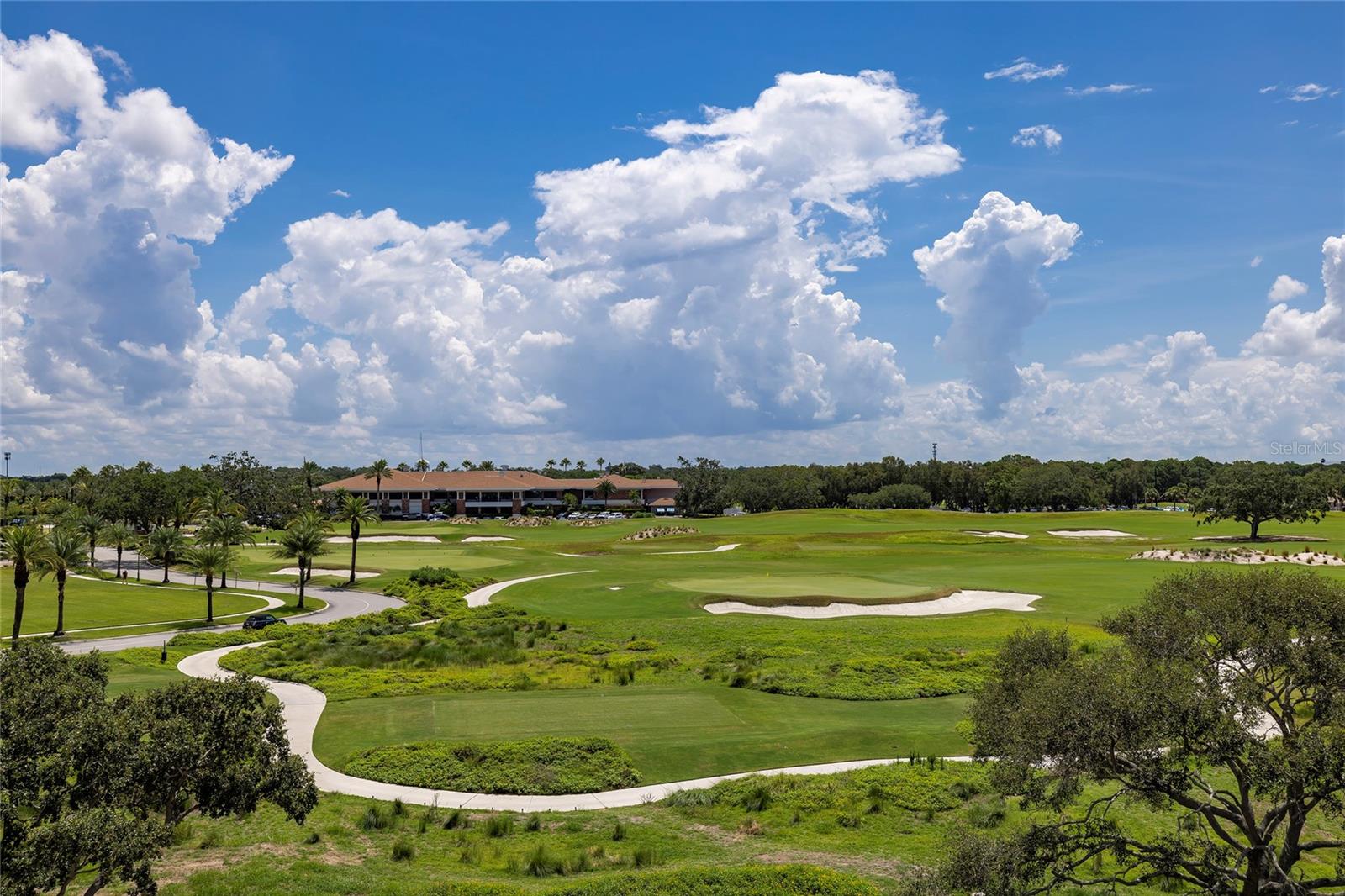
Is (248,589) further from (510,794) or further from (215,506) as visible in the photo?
(510,794)

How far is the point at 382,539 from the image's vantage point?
421 ft

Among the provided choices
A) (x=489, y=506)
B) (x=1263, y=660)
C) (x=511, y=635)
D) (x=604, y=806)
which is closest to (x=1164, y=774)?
(x=1263, y=660)

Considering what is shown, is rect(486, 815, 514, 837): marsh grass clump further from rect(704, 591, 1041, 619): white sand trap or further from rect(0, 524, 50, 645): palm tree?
rect(0, 524, 50, 645): palm tree

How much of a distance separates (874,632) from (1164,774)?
3536 cm

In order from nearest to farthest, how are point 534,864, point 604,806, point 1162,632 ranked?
point 1162,632 → point 534,864 → point 604,806

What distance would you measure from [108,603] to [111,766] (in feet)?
214

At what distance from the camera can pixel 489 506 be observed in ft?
633

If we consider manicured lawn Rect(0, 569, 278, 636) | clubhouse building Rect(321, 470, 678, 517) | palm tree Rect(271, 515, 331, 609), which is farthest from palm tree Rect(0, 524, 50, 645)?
clubhouse building Rect(321, 470, 678, 517)

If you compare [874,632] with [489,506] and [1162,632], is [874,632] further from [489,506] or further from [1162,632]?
[489,506]

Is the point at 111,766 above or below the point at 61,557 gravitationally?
above

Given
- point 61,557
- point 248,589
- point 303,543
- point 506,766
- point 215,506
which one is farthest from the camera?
point 215,506

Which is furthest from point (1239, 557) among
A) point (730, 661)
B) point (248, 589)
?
point (248, 589)

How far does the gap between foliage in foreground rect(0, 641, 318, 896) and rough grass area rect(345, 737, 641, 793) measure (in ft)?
32.3

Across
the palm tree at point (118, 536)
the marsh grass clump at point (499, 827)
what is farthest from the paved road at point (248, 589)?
the marsh grass clump at point (499, 827)
